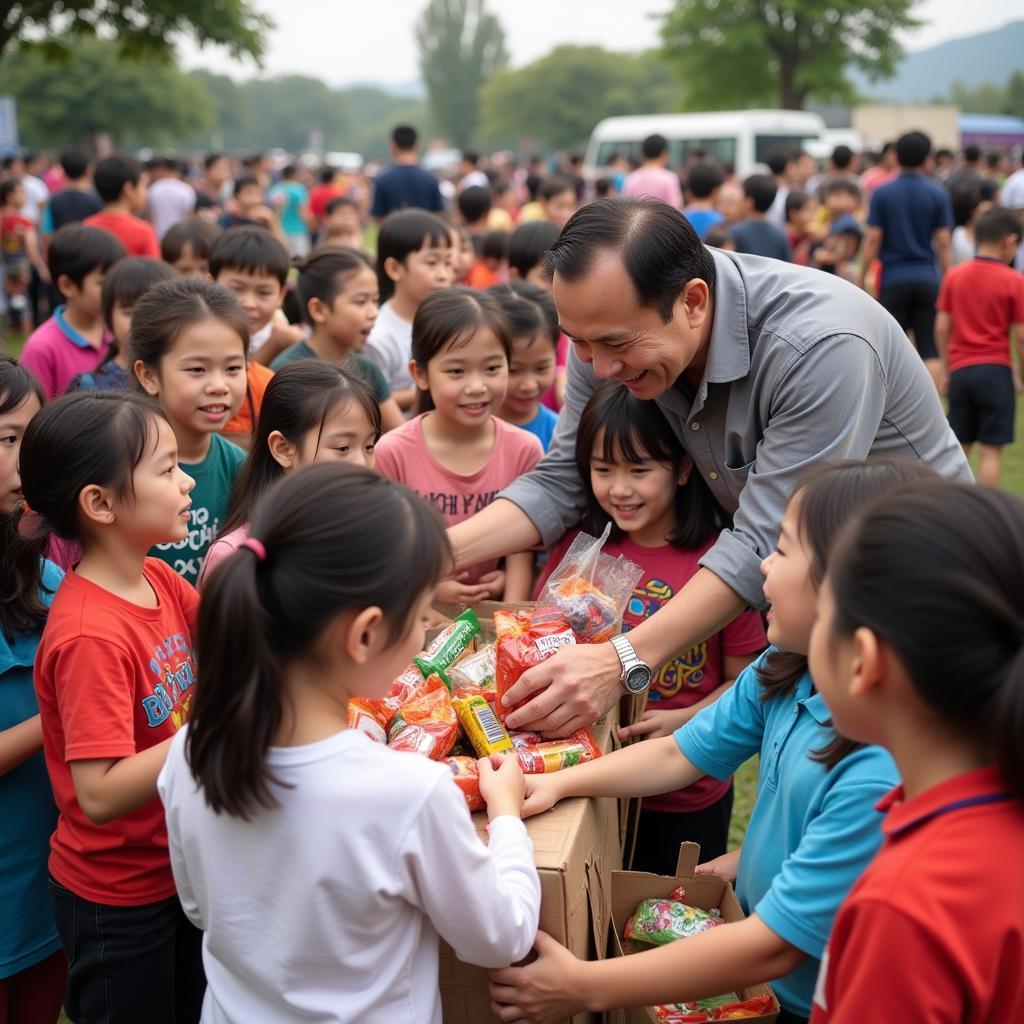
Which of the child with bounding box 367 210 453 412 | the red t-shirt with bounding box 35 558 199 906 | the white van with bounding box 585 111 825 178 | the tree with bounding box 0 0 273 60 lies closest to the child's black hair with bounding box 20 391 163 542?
the red t-shirt with bounding box 35 558 199 906

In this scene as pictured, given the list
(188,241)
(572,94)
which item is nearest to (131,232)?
(188,241)

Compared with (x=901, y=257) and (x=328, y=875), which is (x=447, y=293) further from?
(x=901, y=257)

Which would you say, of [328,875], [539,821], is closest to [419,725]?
[539,821]

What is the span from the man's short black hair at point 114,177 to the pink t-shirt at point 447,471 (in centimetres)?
477

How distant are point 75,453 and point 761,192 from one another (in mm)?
7290

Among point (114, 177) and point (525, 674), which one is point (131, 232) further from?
point (525, 674)

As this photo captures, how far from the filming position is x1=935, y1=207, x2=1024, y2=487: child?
21.9 feet

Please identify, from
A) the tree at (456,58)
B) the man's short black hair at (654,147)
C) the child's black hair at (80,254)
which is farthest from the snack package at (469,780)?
the tree at (456,58)

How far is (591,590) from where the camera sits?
7.74ft

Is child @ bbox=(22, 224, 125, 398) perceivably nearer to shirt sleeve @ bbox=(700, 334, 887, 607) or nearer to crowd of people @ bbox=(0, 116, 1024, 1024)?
crowd of people @ bbox=(0, 116, 1024, 1024)

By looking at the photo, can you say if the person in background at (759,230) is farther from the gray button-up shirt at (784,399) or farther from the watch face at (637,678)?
the watch face at (637,678)

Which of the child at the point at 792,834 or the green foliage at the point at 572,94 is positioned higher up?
the green foliage at the point at 572,94

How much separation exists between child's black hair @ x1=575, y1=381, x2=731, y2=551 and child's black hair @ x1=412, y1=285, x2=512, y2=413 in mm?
615

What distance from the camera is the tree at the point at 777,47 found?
37.8 m
